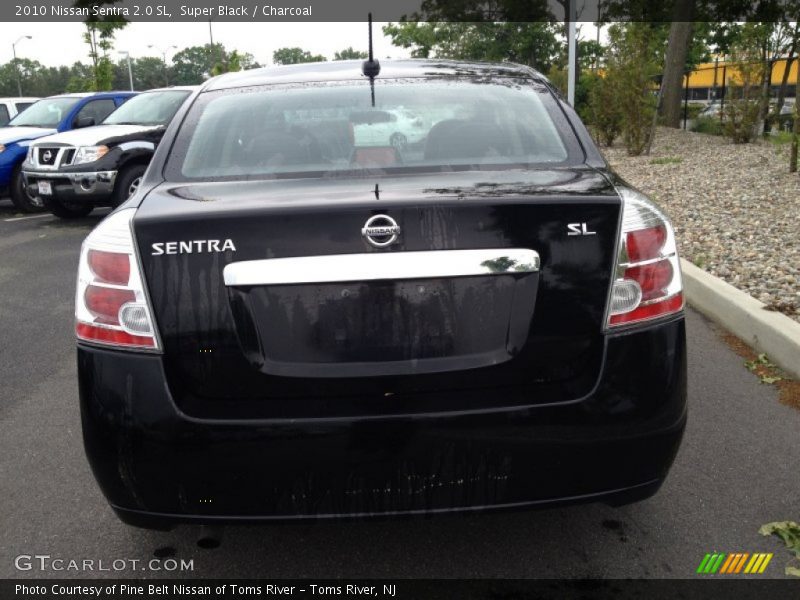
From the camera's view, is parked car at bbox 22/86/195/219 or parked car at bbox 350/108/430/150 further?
parked car at bbox 22/86/195/219

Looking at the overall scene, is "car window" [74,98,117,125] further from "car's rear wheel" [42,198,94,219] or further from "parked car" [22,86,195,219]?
"parked car" [22,86,195,219]

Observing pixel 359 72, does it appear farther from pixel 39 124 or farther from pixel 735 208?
pixel 39 124

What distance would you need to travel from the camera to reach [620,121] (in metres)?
18.0

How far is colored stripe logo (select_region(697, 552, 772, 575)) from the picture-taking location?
8.91ft

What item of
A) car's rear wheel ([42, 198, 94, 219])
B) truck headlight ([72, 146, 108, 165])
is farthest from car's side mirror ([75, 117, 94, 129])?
truck headlight ([72, 146, 108, 165])

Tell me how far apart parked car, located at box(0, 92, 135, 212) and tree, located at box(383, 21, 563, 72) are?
33.0 metres

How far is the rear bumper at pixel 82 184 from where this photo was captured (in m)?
10.9

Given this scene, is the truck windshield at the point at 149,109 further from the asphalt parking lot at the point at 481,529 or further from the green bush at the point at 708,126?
the green bush at the point at 708,126

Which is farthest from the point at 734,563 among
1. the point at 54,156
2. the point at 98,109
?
the point at 98,109

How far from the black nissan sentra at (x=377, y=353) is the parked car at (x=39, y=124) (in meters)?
10.3

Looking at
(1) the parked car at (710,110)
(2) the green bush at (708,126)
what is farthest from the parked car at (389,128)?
(1) the parked car at (710,110)

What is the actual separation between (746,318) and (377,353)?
369 cm

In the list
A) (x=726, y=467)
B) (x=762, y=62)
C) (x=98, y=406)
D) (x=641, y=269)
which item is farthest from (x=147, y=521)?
(x=762, y=62)

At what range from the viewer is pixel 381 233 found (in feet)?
7.41
